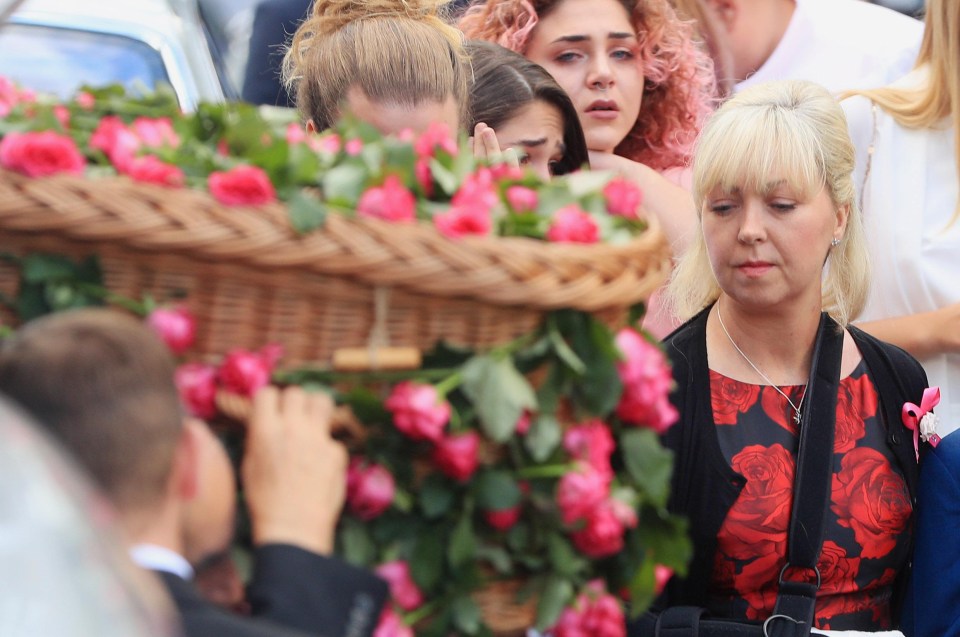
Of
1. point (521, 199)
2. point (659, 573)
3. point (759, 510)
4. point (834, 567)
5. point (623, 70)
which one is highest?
point (623, 70)

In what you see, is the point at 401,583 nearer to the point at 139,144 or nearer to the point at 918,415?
the point at 139,144

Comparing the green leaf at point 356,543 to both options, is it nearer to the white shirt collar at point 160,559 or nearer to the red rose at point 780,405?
the white shirt collar at point 160,559

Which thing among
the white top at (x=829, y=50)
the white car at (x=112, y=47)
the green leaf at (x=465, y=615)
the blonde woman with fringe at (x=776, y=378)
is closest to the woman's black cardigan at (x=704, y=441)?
the blonde woman with fringe at (x=776, y=378)

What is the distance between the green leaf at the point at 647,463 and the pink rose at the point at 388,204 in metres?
0.37

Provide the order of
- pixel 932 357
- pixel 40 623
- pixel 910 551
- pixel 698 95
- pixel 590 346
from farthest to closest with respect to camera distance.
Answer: pixel 698 95 < pixel 932 357 < pixel 910 551 < pixel 590 346 < pixel 40 623

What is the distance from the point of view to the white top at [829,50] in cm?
373

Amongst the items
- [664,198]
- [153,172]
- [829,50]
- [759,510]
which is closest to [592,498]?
[153,172]

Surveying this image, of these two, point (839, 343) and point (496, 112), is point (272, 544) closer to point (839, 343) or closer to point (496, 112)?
point (839, 343)

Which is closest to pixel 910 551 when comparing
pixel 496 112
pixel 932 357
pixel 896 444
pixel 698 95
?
pixel 896 444

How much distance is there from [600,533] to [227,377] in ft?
1.45

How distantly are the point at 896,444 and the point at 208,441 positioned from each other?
1.63 m

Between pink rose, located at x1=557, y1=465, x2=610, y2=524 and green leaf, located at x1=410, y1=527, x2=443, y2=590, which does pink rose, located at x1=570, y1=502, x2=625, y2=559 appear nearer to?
pink rose, located at x1=557, y1=465, x2=610, y2=524

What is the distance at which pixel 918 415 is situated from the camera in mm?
2648

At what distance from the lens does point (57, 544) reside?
78cm
